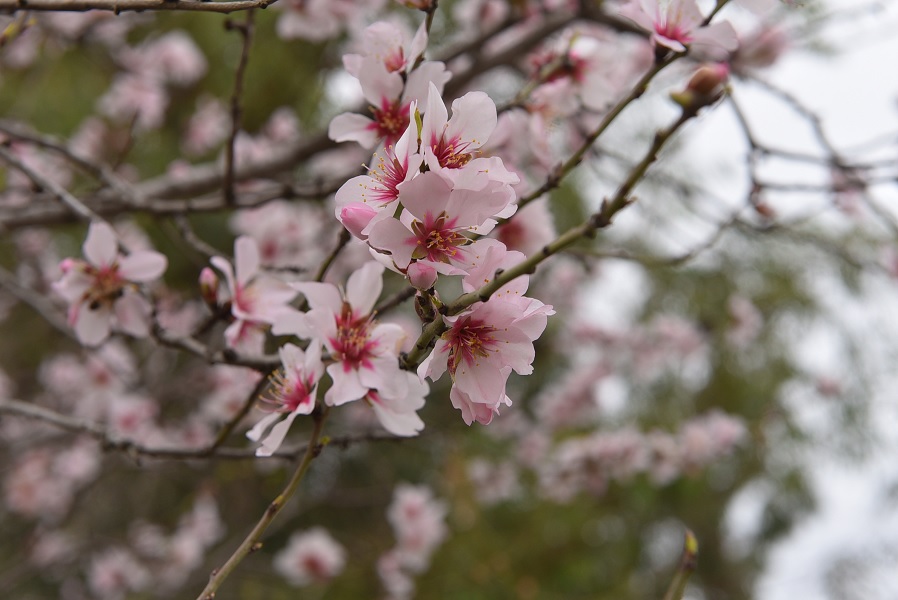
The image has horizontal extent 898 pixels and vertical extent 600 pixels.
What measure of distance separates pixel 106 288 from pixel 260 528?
41cm

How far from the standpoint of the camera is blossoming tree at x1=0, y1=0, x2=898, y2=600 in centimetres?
43

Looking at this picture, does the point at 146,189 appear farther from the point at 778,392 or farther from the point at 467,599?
the point at 778,392

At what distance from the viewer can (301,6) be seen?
1.13 meters

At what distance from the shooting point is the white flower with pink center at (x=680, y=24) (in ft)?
1.66

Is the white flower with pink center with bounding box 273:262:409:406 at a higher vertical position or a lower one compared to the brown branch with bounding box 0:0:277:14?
lower

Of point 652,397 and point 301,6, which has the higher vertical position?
point 301,6

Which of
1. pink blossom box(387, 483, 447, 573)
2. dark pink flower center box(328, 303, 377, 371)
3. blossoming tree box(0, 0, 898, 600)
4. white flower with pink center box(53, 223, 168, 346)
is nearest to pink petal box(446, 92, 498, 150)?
blossoming tree box(0, 0, 898, 600)

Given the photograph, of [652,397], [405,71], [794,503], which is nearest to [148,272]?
[405,71]

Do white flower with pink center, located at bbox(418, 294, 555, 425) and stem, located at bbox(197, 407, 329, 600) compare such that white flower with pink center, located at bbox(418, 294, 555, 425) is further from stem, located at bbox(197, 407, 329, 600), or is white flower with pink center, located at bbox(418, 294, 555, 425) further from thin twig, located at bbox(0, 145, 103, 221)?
thin twig, located at bbox(0, 145, 103, 221)

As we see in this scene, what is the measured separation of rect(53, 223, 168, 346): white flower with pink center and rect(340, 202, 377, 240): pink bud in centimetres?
37

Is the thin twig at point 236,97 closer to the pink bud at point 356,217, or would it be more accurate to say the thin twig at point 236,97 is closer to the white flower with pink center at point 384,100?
the white flower with pink center at point 384,100

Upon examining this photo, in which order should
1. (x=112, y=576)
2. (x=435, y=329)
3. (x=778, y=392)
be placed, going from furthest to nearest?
1. (x=778, y=392)
2. (x=112, y=576)
3. (x=435, y=329)

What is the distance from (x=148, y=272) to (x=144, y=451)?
180mm

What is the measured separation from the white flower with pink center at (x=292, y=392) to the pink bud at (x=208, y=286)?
0.51 ft
